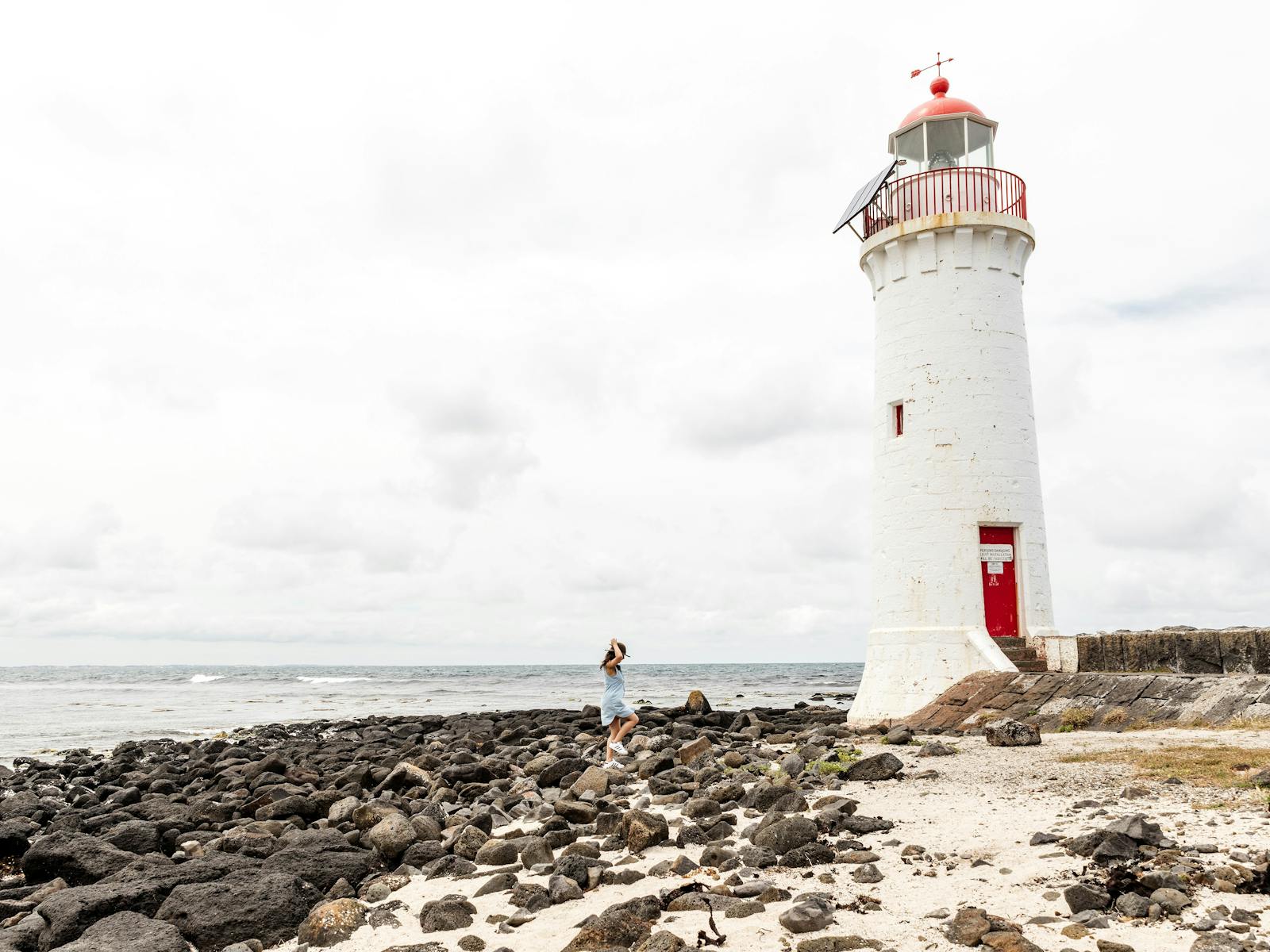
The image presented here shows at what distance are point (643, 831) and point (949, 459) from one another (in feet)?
27.4

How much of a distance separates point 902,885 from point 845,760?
4.56m

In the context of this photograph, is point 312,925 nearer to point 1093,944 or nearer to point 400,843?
point 400,843

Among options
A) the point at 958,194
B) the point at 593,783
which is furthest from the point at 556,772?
the point at 958,194

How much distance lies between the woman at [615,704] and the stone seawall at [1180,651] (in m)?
6.20

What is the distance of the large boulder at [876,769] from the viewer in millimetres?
8570

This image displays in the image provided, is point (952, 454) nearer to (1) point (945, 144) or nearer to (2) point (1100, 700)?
(2) point (1100, 700)

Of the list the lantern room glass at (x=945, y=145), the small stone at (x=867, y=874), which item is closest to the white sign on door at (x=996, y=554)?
the lantern room glass at (x=945, y=145)

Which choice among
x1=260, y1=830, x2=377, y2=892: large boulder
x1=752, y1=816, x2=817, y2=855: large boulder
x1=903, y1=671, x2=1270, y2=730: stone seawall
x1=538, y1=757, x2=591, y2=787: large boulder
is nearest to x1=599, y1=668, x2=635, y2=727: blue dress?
x1=538, y1=757, x2=591, y2=787: large boulder

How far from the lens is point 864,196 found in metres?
14.9

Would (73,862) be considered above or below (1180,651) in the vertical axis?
below

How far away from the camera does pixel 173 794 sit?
12.3m

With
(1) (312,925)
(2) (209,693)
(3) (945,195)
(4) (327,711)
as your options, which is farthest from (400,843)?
(2) (209,693)

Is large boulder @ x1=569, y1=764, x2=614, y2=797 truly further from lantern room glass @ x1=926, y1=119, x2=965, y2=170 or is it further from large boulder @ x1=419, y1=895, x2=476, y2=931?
lantern room glass @ x1=926, y1=119, x2=965, y2=170

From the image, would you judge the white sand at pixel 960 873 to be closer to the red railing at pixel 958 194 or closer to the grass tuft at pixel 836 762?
the grass tuft at pixel 836 762
